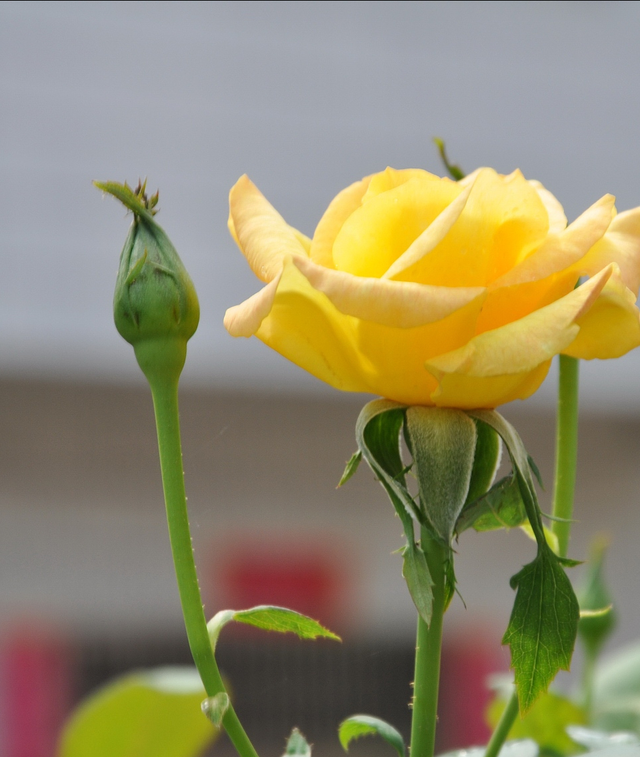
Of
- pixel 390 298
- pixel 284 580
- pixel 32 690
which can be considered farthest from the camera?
pixel 284 580

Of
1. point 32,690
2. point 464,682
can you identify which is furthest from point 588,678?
point 464,682

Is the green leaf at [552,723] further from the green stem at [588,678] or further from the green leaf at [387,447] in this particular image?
the green leaf at [387,447]

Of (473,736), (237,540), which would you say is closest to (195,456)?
(237,540)

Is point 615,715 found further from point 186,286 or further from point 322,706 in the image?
point 322,706

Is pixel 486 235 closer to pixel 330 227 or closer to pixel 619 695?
pixel 330 227

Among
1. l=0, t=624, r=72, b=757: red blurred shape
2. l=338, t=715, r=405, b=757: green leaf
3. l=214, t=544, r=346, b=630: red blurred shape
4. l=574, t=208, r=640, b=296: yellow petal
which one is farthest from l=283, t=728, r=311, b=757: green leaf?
l=214, t=544, r=346, b=630: red blurred shape

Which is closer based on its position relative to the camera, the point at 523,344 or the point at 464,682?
the point at 523,344
